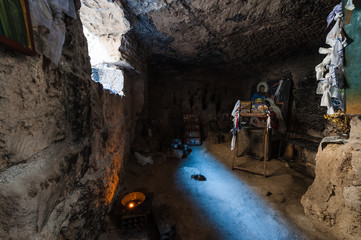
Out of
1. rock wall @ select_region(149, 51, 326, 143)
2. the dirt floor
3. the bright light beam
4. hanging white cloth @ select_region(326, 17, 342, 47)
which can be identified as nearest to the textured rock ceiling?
hanging white cloth @ select_region(326, 17, 342, 47)

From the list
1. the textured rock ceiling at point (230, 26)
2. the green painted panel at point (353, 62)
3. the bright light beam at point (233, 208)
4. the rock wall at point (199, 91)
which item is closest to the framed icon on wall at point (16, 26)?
the textured rock ceiling at point (230, 26)

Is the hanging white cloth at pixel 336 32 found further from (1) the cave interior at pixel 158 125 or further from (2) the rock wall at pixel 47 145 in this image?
(2) the rock wall at pixel 47 145

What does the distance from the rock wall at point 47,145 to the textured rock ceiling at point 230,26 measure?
2.03 meters

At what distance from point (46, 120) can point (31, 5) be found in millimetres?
527

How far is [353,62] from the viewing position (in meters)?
1.59

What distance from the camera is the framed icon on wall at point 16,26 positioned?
1.67ft

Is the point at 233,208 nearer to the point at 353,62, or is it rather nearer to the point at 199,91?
the point at 353,62

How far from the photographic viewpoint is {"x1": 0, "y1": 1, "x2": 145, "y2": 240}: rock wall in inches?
21.7

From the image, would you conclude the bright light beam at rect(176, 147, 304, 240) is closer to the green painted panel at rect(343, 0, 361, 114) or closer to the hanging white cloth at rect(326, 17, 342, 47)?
the green painted panel at rect(343, 0, 361, 114)

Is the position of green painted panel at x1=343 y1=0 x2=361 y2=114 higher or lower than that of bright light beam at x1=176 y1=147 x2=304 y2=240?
higher

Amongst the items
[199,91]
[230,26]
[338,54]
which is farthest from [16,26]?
[199,91]

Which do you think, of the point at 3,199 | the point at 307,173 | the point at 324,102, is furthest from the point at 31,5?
the point at 307,173

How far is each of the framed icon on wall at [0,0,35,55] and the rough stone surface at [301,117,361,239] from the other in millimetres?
2932

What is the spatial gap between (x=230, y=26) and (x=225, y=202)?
3465 mm
